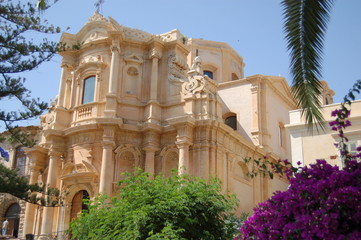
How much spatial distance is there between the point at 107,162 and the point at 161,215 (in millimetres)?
8508

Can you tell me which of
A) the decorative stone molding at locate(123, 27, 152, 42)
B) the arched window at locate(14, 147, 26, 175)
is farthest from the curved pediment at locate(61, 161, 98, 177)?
the arched window at locate(14, 147, 26, 175)

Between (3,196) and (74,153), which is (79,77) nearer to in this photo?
(74,153)

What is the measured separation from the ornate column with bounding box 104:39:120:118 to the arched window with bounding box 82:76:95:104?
51.6 inches

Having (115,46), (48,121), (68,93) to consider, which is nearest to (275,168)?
(115,46)


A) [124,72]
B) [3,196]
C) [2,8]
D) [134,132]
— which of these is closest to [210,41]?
[124,72]

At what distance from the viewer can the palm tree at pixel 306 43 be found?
7.57m

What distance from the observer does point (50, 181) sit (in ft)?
72.9

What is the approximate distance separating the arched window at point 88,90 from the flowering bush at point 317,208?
1654 cm

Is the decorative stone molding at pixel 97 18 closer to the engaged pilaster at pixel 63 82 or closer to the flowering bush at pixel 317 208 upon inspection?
the engaged pilaster at pixel 63 82

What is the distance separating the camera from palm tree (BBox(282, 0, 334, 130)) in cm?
757

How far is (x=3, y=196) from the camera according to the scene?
30.3m

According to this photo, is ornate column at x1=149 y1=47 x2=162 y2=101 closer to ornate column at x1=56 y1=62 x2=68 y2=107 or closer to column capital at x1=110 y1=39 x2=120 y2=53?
column capital at x1=110 y1=39 x2=120 y2=53

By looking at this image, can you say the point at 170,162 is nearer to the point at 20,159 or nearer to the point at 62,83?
the point at 62,83

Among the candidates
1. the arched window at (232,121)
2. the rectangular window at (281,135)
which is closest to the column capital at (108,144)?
the arched window at (232,121)
